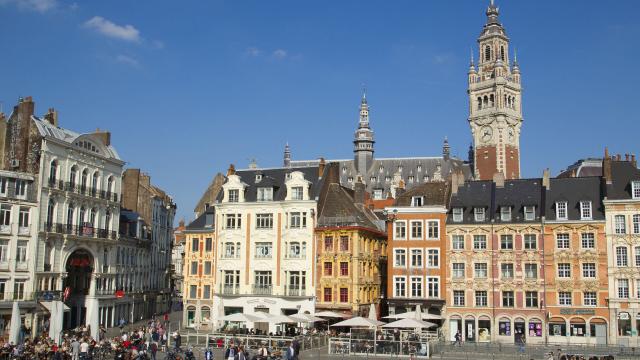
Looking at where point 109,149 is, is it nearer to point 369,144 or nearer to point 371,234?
point 371,234

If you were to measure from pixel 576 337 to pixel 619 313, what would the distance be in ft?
12.1

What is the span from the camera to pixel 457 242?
5847cm

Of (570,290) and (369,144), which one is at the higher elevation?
(369,144)

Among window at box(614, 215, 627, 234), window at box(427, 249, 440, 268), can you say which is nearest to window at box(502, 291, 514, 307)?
window at box(427, 249, 440, 268)

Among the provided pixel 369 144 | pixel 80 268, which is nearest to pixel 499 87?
pixel 369 144

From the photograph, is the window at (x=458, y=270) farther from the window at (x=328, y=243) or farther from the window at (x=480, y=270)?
the window at (x=328, y=243)

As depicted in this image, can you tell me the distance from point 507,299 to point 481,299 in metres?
2.06

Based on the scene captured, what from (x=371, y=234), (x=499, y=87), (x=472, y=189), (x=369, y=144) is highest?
(x=499, y=87)

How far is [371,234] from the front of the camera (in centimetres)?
6319

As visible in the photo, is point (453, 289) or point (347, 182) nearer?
point (453, 289)

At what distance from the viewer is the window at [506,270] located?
187 feet

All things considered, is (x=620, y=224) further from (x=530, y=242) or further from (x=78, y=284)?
(x=78, y=284)

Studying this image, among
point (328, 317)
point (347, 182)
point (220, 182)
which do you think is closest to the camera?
point (328, 317)

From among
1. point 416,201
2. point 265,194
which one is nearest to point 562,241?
point 416,201
